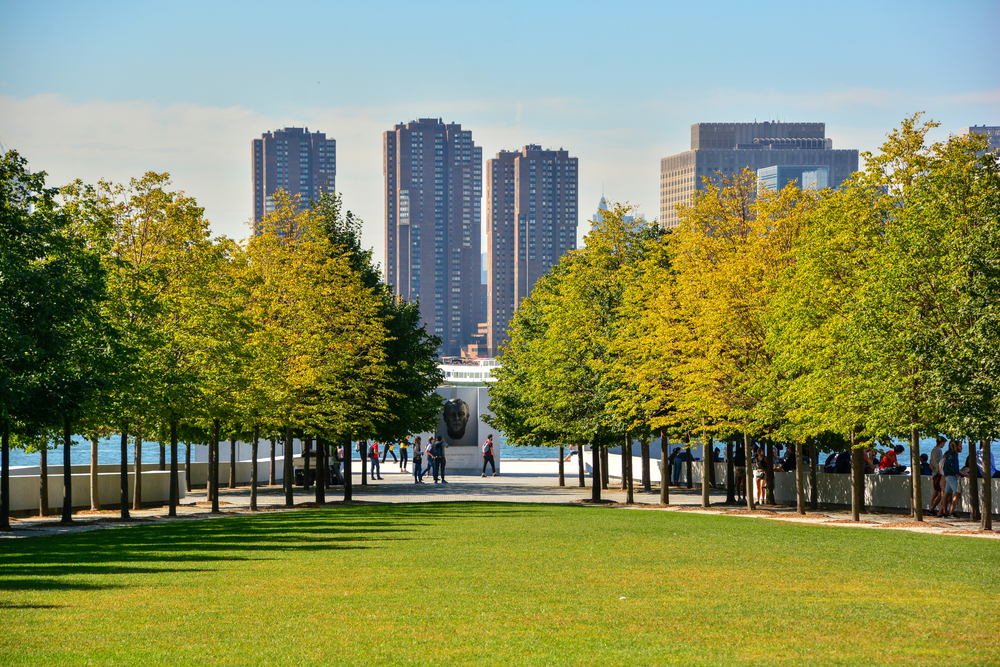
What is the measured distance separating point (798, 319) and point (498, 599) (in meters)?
17.5

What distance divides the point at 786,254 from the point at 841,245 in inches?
105

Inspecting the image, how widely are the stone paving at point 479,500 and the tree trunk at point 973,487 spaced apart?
50 cm

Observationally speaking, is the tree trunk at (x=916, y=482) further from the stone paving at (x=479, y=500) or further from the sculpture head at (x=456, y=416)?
the sculpture head at (x=456, y=416)

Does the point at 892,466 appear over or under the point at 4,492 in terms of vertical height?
under

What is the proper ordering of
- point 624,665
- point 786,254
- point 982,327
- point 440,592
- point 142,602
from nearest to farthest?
point 624,665, point 142,602, point 440,592, point 982,327, point 786,254

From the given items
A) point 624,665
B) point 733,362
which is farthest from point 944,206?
point 624,665

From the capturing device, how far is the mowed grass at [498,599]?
9.62 meters

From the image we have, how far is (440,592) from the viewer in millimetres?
13234

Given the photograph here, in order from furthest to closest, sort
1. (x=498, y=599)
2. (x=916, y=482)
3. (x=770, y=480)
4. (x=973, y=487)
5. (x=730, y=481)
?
(x=730, y=481), (x=770, y=480), (x=973, y=487), (x=916, y=482), (x=498, y=599)

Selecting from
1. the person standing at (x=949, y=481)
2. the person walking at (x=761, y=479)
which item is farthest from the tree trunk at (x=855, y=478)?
the person walking at (x=761, y=479)

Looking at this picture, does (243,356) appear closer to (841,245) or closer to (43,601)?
(841,245)

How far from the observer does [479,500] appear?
38000mm

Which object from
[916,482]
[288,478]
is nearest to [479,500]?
[288,478]

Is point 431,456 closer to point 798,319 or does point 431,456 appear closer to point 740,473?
point 740,473
